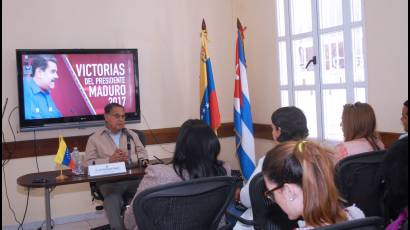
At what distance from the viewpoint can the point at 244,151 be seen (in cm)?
445

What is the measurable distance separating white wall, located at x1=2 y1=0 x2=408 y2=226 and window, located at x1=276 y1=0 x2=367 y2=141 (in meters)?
0.24

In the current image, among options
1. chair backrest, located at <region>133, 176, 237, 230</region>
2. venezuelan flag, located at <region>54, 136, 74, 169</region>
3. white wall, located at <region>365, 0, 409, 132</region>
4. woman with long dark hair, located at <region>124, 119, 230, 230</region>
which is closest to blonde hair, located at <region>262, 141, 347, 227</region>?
chair backrest, located at <region>133, 176, 237, 230</region>

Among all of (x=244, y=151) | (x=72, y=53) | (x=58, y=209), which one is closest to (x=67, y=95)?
(x=72, y=53)

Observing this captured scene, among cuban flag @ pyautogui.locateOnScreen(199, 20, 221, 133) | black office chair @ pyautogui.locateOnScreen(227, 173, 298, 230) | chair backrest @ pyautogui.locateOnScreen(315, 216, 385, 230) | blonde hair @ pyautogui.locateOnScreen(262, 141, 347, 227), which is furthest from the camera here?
cuban flag @ pyautogui.locateOnScreen(199, 20, 221, 133)

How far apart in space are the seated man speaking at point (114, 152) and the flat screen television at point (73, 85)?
61 centimetres

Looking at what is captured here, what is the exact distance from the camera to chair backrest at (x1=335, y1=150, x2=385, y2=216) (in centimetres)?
221

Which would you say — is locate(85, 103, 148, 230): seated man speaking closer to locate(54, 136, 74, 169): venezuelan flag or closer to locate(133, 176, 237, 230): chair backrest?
locate(54, 136, 74, 169): venezuelan flag

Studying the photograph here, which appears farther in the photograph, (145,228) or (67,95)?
(67,95)

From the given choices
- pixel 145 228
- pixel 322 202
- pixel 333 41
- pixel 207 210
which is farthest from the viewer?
pixel 333 41

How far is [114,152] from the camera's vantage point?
375 centimetres

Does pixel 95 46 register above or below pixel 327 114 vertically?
above

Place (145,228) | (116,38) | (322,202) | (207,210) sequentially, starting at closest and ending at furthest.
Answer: (322,202)
(145,228)
(207,210)
(116,38)

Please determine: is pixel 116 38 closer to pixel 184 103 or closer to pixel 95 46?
pixel 95 46

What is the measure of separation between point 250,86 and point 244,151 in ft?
3.28
